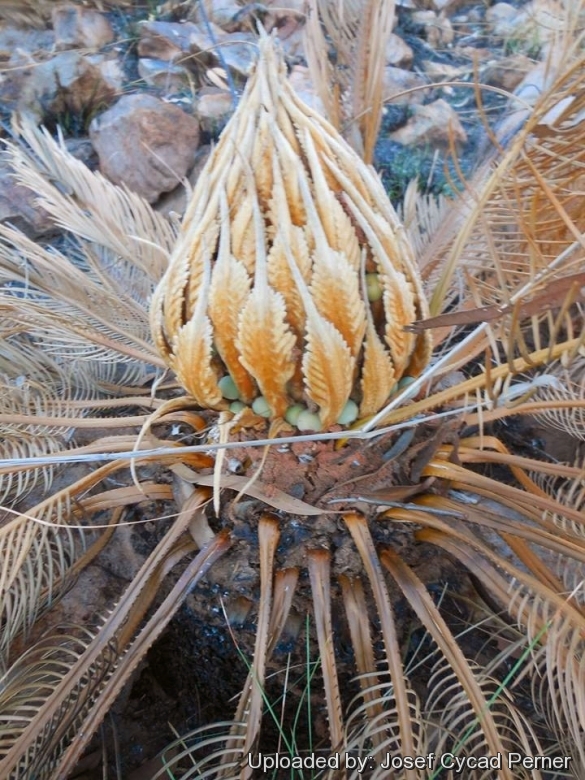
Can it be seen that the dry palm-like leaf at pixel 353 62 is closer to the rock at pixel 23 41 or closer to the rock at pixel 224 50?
the rock at pixel 224 50

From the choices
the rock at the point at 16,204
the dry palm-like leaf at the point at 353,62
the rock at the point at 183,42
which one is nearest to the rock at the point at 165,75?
the rock at the point at 183,42

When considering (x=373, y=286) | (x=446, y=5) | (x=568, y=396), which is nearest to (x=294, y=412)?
(x=373, y=286)

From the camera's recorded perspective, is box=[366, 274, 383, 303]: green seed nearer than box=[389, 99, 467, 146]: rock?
Yes

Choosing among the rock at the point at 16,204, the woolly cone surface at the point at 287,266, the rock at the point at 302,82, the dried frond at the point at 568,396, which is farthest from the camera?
the rock at the point at 302,82

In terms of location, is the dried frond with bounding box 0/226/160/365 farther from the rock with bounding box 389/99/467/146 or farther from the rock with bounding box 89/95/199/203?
the rock with bounding box 389/99/467/146

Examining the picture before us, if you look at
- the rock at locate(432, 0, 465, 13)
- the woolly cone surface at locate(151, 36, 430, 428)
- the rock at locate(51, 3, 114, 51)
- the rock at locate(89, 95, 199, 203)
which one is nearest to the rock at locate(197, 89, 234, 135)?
the rock at locate(89, 95, 199, 203)

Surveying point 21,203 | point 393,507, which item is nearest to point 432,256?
point 393,507

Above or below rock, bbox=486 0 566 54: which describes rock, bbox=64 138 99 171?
below
